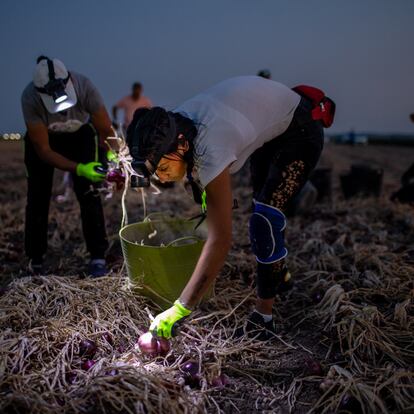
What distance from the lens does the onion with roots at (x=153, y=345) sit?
202cm

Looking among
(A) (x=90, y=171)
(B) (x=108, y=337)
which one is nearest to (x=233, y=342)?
(B) (x=108, y=337)

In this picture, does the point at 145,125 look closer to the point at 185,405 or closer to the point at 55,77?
the point at 185,405

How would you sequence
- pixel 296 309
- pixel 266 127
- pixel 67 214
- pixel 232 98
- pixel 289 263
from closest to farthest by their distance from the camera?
pixel 232 98 < pixel 266 127 < pixel 296 309 < pixel 289 263 < pixel 67 214

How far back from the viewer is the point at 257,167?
2.36 meters

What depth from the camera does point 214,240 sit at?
1.77m

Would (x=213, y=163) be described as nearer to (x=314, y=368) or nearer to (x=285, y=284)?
(x=314, y=368)

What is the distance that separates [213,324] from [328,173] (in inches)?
146

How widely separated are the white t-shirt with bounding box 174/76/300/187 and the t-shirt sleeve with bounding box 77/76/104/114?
1328 millimetres

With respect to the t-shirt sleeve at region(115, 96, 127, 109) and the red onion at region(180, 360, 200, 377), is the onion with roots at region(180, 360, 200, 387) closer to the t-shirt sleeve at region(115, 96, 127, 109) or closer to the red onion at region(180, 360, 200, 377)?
the red onion at region(180, 360, 200, 377)

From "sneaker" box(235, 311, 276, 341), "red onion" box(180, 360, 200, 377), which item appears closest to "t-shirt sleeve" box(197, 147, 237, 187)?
"red onion" box(180, 360, 200, 377)

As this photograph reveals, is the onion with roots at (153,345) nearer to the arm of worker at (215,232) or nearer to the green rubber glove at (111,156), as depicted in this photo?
the arm of worker at (215,232)

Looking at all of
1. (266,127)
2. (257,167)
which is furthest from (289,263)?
(266,127)

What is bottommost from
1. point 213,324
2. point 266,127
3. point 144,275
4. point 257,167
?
point 213,324

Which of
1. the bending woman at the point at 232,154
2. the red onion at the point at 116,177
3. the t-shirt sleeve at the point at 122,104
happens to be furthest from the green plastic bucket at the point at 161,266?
the t-shirt sleeve at the point at 122,104
